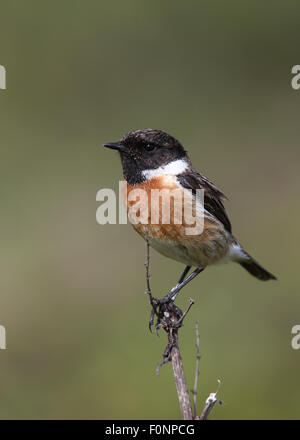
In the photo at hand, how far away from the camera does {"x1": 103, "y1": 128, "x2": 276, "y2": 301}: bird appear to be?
5516mm

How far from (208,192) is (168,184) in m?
0.40

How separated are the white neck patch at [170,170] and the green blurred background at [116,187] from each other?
226cm

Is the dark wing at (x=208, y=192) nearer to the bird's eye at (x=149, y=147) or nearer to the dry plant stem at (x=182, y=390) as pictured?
the bird's eye at (x=149, y=147)

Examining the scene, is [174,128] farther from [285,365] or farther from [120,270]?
[285,365]

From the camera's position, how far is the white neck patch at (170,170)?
5.66 metres

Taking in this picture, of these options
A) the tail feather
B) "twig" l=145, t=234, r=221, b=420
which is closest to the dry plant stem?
"twig" l=145, t=234, r=221, b=420

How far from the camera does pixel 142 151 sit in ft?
18.6
